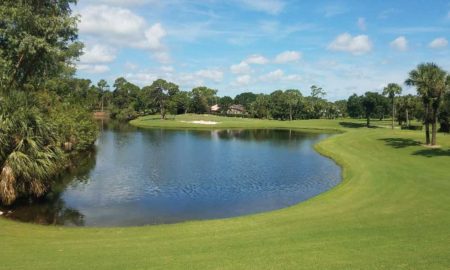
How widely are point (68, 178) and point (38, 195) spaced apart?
413 inches

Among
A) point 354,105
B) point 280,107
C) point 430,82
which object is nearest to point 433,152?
point 430,82

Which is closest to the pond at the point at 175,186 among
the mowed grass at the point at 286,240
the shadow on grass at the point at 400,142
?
the mowed grass at the point at 286,240

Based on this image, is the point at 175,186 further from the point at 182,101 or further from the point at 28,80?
the point at 182,101

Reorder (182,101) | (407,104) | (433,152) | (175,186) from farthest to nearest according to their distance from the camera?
1. (182,101)
2. (407,104)
3. (433,152)
4. (175,186)

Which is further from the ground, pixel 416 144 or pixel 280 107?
pixel 280 107

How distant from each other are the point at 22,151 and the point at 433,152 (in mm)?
→ 42574

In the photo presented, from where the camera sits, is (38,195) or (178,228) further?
(38,195)

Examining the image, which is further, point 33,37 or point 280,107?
point 280,107

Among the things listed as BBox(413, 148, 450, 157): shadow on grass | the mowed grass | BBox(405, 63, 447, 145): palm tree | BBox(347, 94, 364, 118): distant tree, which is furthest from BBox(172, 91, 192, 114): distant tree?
the mowed grass

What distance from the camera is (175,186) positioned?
36781 mm

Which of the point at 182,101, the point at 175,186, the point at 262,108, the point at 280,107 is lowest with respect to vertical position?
the point at 175,186

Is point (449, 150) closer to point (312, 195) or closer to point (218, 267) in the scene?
point (312, 195)

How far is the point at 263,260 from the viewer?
14375 mm

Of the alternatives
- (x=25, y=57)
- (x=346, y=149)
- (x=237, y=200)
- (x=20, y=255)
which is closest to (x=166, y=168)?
(x=237, y=200)
